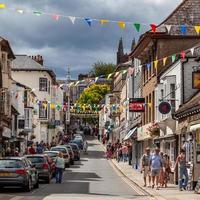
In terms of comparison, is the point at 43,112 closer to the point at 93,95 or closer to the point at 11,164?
the point at 11,164

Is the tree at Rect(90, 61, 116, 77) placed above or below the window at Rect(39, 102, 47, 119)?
above

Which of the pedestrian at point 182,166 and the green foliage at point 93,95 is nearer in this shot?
the pedestrian at point 182,166

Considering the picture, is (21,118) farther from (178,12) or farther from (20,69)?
(178,12)

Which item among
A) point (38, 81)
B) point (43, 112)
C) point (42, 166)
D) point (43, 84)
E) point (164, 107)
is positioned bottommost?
point (42, 166)

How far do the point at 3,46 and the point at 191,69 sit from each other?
2438cm

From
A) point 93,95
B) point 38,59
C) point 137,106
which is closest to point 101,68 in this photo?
point 93,95

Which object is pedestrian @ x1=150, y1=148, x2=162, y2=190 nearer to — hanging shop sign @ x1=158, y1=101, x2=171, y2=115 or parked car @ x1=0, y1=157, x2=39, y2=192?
hanging shop sign @ x1=158, y1=101, x2=171, y2=115

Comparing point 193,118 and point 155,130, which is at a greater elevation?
point 193,118

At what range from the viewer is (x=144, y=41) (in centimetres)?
4147

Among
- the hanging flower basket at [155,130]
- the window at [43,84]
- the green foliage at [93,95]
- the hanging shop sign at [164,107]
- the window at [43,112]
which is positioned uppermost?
the green foliage at [93,95]

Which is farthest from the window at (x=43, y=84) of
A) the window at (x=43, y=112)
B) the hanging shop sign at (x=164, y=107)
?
the hanging shop sign at (x=164, y=107)

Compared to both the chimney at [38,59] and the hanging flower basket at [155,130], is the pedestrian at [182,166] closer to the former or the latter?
the hanging flower basket at [155,130]

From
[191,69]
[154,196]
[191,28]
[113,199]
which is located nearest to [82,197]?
[113,199]

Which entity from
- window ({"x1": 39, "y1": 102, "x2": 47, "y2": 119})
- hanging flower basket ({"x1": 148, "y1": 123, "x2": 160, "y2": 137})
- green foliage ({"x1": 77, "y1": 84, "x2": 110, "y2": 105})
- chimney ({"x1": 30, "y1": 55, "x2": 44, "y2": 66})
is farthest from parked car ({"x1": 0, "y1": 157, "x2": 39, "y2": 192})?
green foliage ({"x1": 77, "y1": 84, "x2": 110, "y2": 105})
